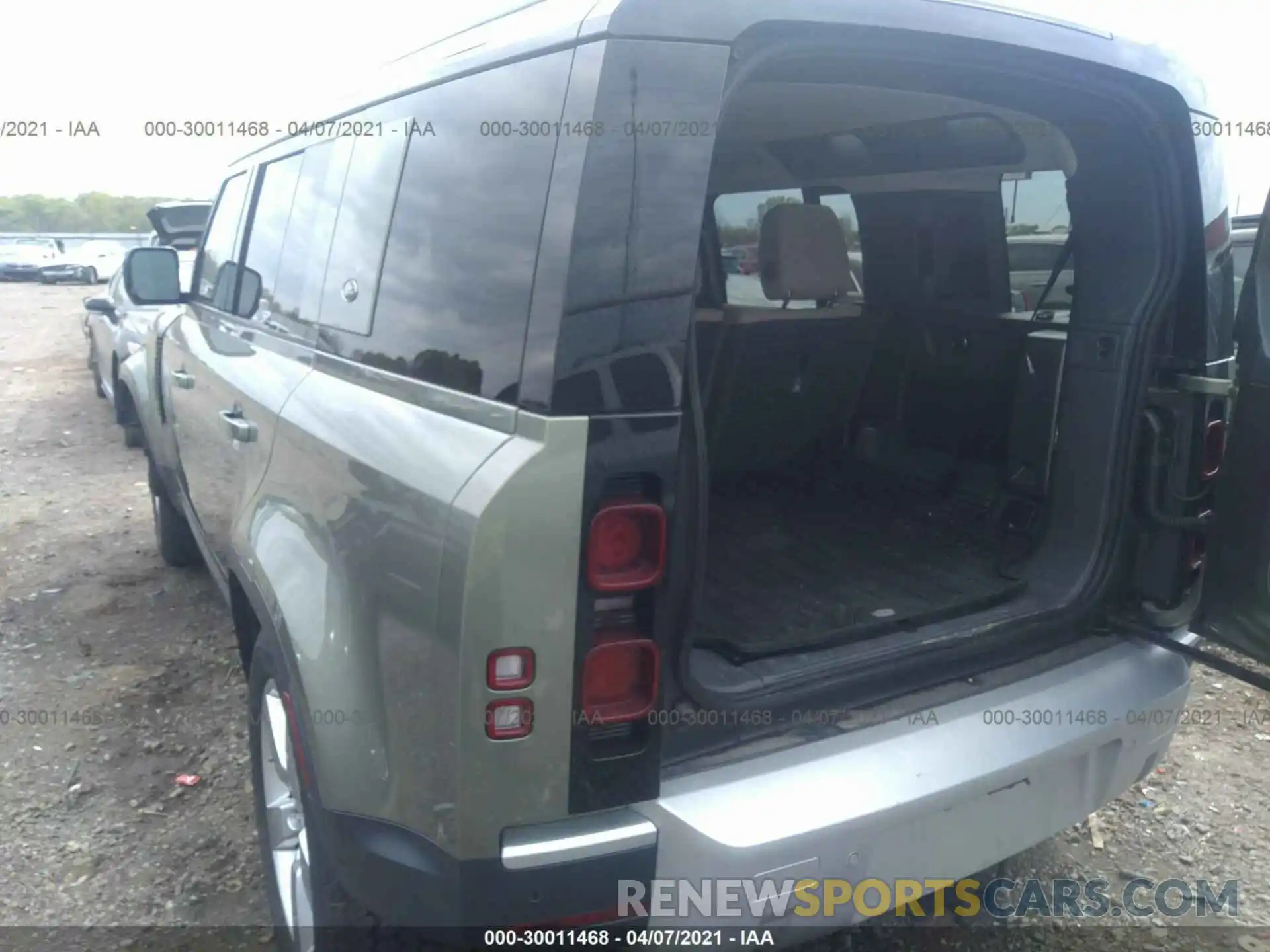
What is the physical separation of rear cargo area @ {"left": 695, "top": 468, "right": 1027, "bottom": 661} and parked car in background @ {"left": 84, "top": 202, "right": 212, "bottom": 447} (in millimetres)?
3704

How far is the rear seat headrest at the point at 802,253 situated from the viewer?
12.7 feet

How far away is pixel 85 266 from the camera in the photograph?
103ft

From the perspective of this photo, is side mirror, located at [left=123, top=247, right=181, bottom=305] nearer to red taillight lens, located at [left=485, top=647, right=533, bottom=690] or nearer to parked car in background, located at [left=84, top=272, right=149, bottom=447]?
parked car in background, located at [left=84, top=272, right=149, bottom=447]

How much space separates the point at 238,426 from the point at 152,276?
1.54 metres

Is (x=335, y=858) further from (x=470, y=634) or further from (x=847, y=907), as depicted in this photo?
(x=847, y=907)

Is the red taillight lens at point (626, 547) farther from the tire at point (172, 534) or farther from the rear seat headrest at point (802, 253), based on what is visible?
the tire at point (172, 534)

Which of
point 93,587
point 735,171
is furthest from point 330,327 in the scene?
point 93,587

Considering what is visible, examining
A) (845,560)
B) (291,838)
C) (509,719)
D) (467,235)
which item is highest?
(467,235)

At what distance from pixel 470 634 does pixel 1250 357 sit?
1.85 meters

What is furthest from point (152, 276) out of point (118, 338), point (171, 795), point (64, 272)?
point (64, 272)

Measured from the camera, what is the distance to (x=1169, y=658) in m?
2.50

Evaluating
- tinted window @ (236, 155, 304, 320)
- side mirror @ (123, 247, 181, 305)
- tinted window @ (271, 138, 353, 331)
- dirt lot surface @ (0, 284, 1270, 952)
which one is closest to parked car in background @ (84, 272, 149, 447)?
side mirror @ (123, 247, 181, 305)

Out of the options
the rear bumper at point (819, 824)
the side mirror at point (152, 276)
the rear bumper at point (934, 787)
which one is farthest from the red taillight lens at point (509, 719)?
the side mirror at point (152, 276)

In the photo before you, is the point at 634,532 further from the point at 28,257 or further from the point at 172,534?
the point at 28,257
